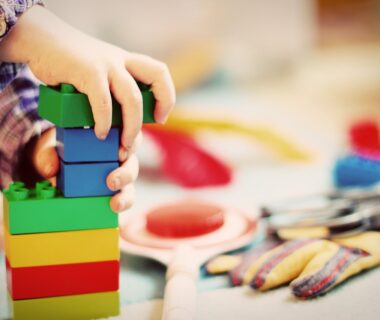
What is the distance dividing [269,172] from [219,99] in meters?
0.79

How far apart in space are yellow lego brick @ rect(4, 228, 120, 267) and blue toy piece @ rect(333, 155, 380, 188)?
542 mm

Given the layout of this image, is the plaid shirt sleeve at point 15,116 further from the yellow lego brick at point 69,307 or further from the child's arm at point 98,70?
the yellow lego brick at point 69,307

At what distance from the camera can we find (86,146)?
21.1 inches

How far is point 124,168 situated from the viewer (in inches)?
22.0

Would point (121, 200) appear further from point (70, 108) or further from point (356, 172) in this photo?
point (356, 172)

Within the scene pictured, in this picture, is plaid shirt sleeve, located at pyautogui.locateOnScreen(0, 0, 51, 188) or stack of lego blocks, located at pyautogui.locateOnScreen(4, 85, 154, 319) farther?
plaid shirt sleeve, located at pyautogui.locateOnScreen(0, 0, 51, 188)

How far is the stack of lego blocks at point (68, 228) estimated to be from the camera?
53 centimetres

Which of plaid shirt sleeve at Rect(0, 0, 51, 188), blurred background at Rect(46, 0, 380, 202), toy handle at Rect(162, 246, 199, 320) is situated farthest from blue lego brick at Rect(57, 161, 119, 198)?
blurred background at Rect(46, 0, 380, 202)

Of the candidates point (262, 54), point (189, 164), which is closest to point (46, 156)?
point (189, 164)

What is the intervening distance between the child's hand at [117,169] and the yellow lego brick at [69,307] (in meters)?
0.09

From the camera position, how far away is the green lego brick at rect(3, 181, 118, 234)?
1.75ft

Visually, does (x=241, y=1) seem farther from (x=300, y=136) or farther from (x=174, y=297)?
(x=174, y=297)

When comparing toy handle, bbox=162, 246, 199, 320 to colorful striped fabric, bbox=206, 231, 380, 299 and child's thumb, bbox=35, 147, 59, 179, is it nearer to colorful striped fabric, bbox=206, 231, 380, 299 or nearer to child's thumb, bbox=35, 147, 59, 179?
colorful striped fabric, bbox=206, 231, 380, 299

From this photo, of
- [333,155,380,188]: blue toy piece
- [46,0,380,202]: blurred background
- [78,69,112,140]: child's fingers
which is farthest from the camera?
[46,0,380,202]: blurred background
